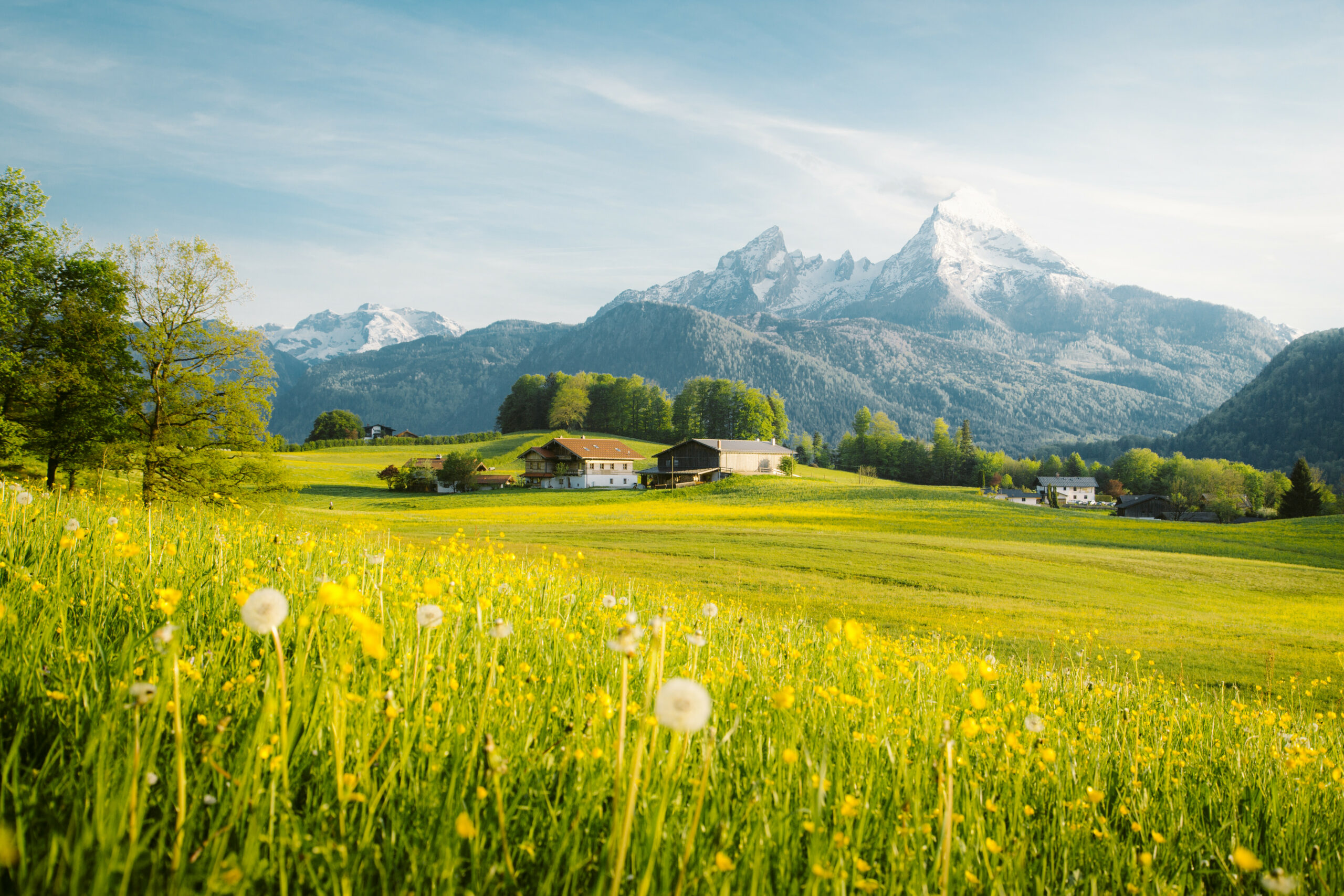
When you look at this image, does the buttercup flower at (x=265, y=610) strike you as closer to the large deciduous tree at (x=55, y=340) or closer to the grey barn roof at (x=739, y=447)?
the large deciduous tree at (x=55, y=340)

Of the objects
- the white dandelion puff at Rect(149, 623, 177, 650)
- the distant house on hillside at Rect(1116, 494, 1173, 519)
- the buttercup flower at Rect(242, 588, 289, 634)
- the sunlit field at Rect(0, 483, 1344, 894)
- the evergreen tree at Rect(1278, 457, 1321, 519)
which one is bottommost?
the distant house on hillside at Rect(1116, 494, 1173, 519)

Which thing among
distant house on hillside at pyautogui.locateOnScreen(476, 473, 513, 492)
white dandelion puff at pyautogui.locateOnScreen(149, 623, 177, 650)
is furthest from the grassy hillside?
distant house on hillside at pyautogui.locateOnScreen(476, 473, 513, 492)

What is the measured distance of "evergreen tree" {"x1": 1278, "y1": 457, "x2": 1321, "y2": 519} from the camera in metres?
77.2

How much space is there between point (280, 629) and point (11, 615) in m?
0.99

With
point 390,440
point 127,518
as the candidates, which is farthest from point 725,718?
point 390,440

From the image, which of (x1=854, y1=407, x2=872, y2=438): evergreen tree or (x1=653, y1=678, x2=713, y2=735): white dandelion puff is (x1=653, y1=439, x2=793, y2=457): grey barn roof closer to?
(x1=854, y1=407, x2=872, y2=438): evergreen tree

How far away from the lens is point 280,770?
5.67ft

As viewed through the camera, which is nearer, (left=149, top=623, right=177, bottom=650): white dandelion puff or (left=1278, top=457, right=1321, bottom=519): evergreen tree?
(left=149, top=623, right=177, bottom=650): white dandelion puff

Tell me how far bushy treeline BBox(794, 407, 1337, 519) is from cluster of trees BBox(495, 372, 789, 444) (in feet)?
63.2

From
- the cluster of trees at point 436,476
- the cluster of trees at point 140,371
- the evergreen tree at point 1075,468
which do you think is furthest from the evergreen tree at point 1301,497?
the cluster of trees at point 140,371

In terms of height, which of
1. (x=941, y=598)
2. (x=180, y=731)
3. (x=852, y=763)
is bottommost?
(x=941, y=598)

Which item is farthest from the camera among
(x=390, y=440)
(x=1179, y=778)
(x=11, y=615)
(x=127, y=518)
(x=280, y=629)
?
(x=390, y=440)

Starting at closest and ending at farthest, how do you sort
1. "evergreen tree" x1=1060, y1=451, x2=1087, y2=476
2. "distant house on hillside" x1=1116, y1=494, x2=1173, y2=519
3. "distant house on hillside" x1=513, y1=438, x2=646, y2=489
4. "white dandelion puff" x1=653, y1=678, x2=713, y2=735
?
1. "white dandelion puff" x1=653, y1=678, x2=713, y2=735
2. "distant house on hillside" x1=513, y1=438, x2=646, y2=489
3. "distant house on hillside" x1=1116, y1=494, x2=1173, y2=519
4. "evergreen tree" x1=1060, y1=451, x2=1087, y2=476

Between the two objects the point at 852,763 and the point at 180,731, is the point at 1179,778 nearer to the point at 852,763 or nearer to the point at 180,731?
the point at 852,763
